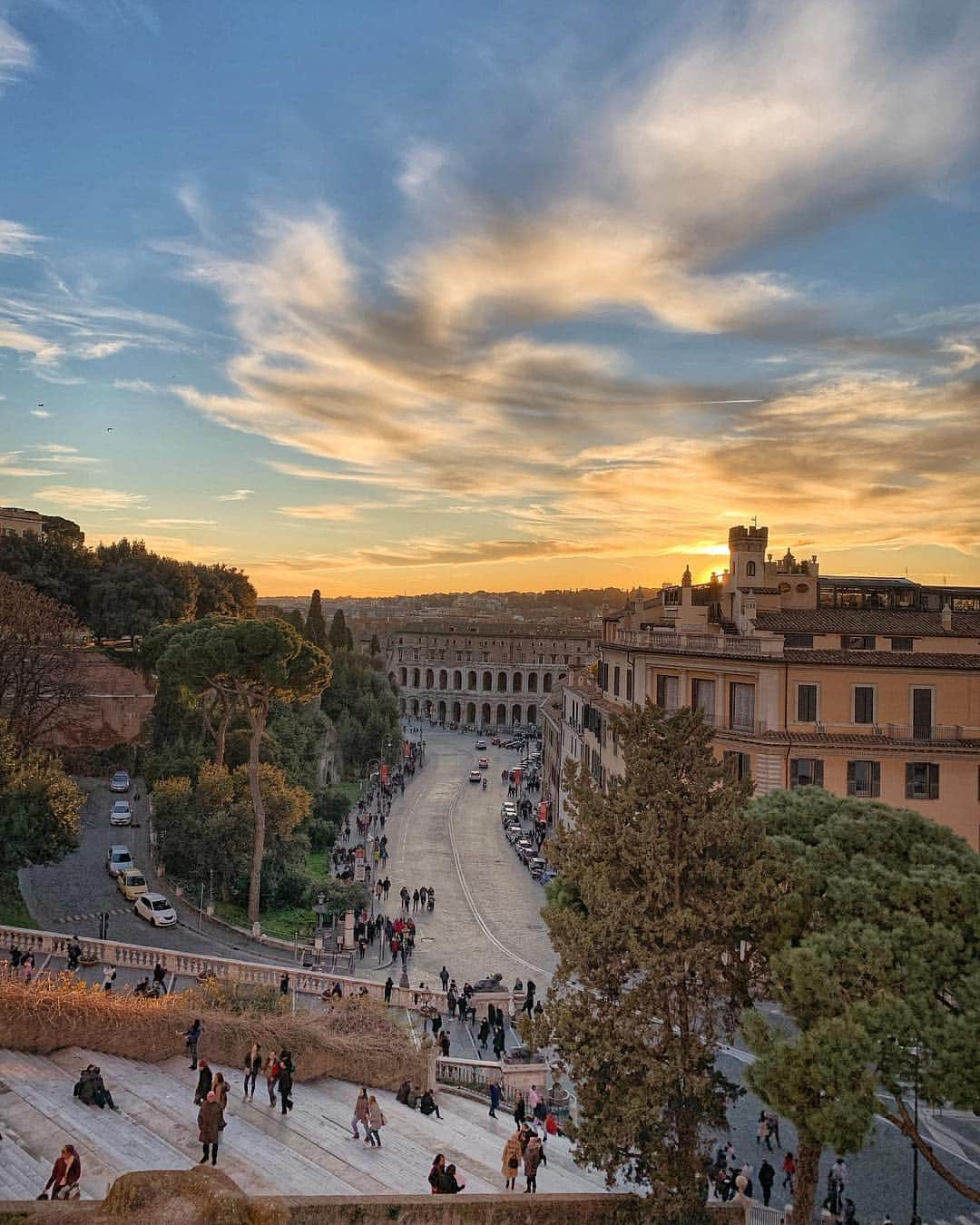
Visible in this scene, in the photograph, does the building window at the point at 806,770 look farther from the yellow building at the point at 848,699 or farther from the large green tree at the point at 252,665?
the large green tree at the point at 252,665

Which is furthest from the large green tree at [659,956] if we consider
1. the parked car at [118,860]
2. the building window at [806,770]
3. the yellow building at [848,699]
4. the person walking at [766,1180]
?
the parked car at [118,860]

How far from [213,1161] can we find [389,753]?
5268 cm

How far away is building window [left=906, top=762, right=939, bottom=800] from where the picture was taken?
2562cm

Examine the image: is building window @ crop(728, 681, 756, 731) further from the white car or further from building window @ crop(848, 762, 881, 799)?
the white car

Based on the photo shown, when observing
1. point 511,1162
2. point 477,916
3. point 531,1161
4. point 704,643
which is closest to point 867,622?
point 704,643

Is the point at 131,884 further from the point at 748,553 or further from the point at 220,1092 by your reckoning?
the point at 748,553

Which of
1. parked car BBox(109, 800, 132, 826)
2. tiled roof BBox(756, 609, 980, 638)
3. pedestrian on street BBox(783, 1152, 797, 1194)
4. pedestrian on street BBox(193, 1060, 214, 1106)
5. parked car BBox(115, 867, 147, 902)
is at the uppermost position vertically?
tiled roof BBox(756, 609, 980, 638)

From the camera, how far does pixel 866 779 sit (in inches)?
1017

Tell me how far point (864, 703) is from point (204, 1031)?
1836 centimetres

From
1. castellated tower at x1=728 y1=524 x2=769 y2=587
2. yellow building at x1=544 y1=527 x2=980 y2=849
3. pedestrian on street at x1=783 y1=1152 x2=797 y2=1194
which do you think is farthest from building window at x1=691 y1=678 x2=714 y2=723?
pedestrian on street at x1=783 y1=1152 x2=797 y2=1194

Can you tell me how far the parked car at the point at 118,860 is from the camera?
103ft

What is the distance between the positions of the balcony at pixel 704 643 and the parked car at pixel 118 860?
17977 millimetres

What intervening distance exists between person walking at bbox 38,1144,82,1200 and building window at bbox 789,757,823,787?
19692 mm

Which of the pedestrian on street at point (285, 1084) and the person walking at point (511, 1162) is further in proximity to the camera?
the pedestrian on street at point (285, 1084)
